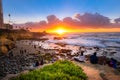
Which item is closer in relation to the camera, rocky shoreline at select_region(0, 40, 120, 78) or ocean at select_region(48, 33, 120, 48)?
rocky shoreline at select_region(0, 40, 120, 78)

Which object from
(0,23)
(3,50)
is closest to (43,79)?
(3,50)

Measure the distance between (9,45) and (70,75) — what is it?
40.3 meters

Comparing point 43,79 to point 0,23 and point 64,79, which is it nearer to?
point 64,79

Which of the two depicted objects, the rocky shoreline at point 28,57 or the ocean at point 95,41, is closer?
the rocky shoreline at point 28,57

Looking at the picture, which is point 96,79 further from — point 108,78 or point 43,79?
point 43,79

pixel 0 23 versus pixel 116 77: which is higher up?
pixel 0 23

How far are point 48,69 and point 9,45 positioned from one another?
39.4 m

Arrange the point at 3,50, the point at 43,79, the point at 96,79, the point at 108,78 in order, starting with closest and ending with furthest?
the point at 43,79
the point at 96,79
the point at 108,78
the point at 3,50

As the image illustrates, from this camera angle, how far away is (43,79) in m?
9.86

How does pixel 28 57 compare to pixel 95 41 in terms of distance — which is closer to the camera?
pixel 28 57

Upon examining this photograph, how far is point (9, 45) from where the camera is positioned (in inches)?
1941

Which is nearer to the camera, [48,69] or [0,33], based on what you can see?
[48,69]

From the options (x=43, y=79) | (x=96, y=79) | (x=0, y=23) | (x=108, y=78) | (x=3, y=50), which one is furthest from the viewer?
(x=0, y=23)


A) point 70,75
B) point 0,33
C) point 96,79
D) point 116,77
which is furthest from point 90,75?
point 0,33
